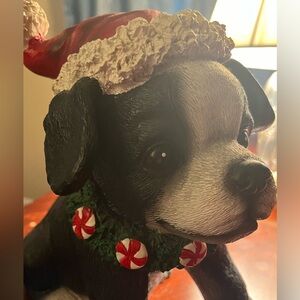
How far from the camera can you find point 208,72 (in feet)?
3.51

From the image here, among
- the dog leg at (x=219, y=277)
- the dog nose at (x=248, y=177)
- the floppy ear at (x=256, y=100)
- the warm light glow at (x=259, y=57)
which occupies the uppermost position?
the warm light glow at (x=259, y=57)

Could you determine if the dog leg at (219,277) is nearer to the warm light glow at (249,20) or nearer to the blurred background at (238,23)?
the blurred background at (238,23)

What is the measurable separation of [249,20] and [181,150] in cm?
32

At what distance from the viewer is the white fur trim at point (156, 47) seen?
1.07 m

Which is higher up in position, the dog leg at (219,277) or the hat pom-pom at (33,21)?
the hat pom-pom at (33,21)

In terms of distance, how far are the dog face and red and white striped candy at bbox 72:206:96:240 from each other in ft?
0.19

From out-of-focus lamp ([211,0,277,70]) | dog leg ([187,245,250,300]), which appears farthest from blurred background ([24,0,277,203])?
dog leg ([187,245,250,300])

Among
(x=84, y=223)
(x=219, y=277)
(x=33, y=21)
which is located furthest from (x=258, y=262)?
(x=33, y=21)

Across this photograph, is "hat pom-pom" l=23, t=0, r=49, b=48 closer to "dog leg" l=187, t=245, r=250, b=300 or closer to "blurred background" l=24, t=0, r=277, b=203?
"blurred background" l=24, t=0, r=277, b=203

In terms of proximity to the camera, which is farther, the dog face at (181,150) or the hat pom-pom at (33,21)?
the hat pom-pom at (33,21)

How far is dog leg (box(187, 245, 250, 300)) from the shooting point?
3.52 feet

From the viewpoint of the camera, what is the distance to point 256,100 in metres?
1.06

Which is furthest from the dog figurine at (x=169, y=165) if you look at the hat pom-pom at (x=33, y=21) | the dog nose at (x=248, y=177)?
the hat pom-pom at (x=33, y=21)

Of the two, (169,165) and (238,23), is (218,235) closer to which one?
(169,165)
